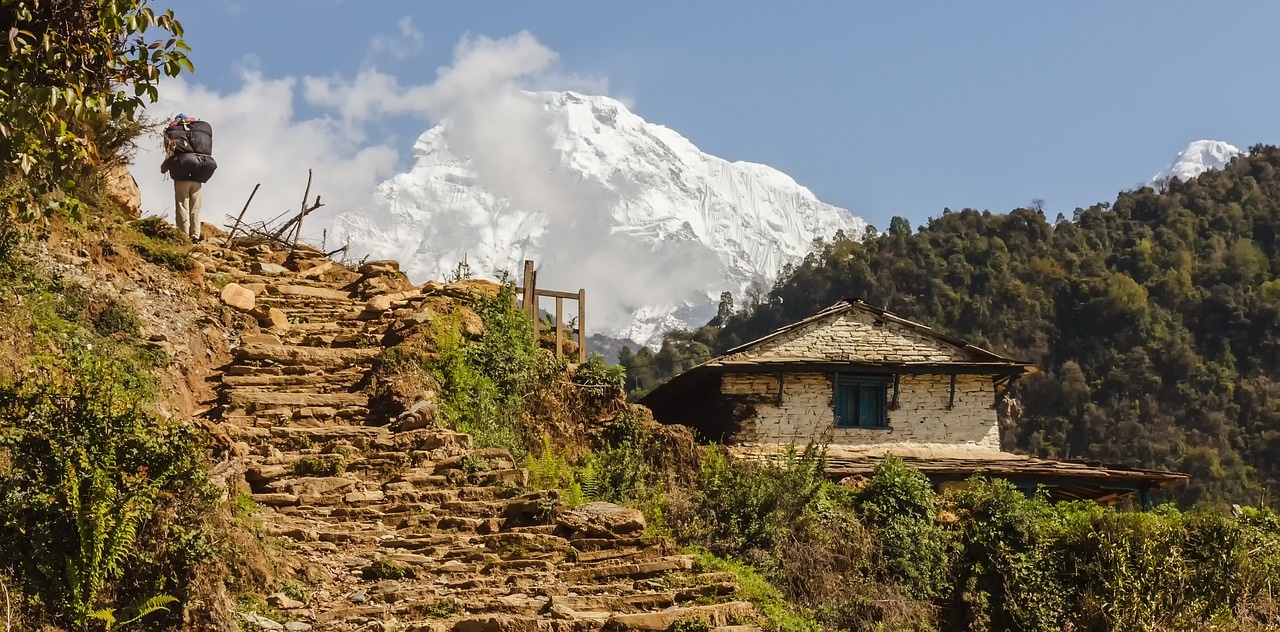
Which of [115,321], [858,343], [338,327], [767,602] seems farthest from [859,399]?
[115,321]

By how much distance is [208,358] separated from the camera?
19.9m

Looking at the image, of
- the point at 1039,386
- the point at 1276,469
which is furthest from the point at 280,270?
the point at 1276,469

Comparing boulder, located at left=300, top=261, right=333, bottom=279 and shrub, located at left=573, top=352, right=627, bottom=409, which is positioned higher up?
boulder, located at left=300, top=261, right=333, bottom=279

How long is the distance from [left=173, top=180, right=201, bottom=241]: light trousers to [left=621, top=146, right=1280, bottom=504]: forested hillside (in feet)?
97.1

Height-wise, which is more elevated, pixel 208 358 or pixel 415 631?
pixel 208 358

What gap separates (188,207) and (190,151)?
1345 millimetres

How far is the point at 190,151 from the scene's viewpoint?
24.2 meters

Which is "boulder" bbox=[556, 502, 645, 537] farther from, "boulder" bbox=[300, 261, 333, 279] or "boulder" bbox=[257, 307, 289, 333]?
"boulder" bbox=[300, 261, 333, 279]

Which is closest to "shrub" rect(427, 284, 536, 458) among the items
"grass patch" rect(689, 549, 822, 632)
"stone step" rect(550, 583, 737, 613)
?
"grass patch" rect(689, 549, 822, 632)

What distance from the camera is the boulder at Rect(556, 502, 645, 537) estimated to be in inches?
548

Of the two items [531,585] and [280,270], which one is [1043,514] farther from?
[280,270]

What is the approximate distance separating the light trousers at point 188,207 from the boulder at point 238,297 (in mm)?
3259

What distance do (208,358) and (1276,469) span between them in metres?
37.7

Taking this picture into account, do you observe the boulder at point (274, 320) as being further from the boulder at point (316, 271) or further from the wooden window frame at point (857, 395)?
the wooden window frame at point (857, 395)
